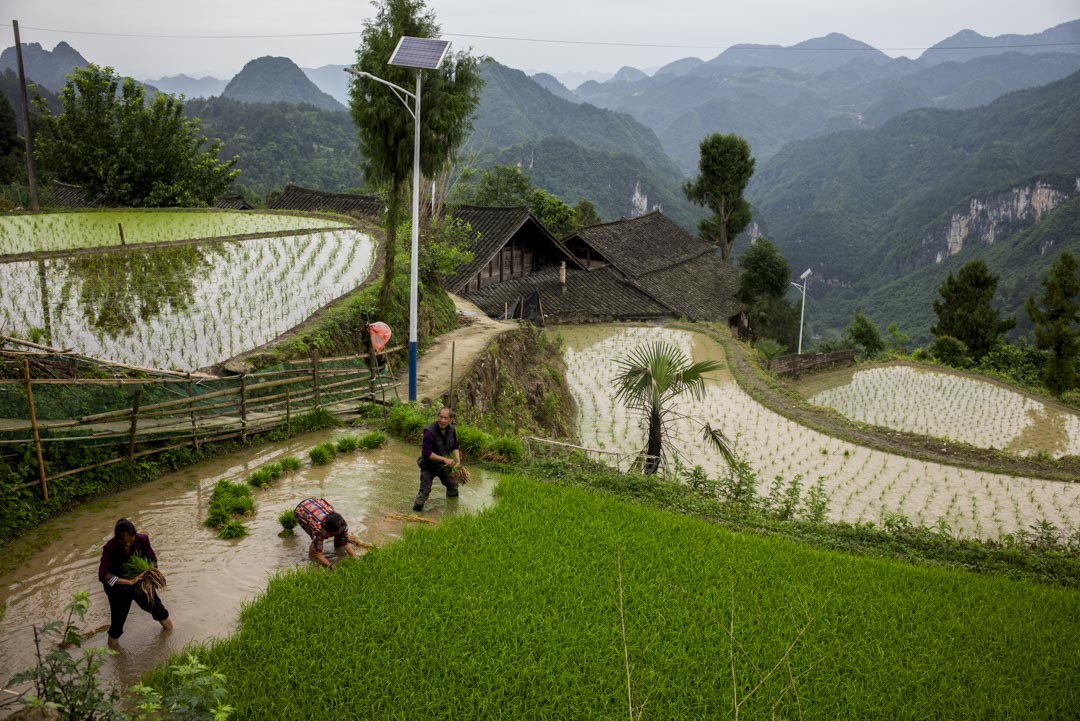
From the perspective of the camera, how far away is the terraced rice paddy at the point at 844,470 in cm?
1034

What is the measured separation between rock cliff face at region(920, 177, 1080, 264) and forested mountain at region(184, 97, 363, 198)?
79.2 metres

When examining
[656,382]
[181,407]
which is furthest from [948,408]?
[181,407]

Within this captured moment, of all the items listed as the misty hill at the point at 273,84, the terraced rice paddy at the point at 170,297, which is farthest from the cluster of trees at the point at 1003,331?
the misty hill at the point at 273,84

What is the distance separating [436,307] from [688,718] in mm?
13193

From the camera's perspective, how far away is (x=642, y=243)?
3788 cm

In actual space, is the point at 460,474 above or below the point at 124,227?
below

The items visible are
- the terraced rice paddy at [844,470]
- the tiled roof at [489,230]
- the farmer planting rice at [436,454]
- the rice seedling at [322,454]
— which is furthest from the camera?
the tiled roof at [489,230]

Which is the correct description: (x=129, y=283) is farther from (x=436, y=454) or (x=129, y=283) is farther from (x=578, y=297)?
(x=578, y=297)

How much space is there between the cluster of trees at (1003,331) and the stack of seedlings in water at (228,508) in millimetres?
22228

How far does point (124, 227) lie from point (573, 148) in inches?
3530

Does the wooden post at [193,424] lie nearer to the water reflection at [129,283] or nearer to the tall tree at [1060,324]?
the water reflection at [129,283]

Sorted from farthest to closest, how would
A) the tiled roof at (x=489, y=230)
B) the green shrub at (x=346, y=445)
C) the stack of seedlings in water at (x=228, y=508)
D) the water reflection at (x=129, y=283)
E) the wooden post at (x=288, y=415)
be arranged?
the tiled roof at (x=489, y=230) < the water reflection at (x=129, y=283) < the wooden post at (x=288, y=415) < the green shrub at (x=346, y=445) < the stack of seedlings in water at (x=228, y=508)

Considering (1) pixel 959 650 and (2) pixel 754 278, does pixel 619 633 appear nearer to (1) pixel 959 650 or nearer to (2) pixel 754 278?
(1) pixel 959 650

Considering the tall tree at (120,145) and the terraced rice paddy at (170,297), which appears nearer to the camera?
the terraced rice paddy at (170,297)
